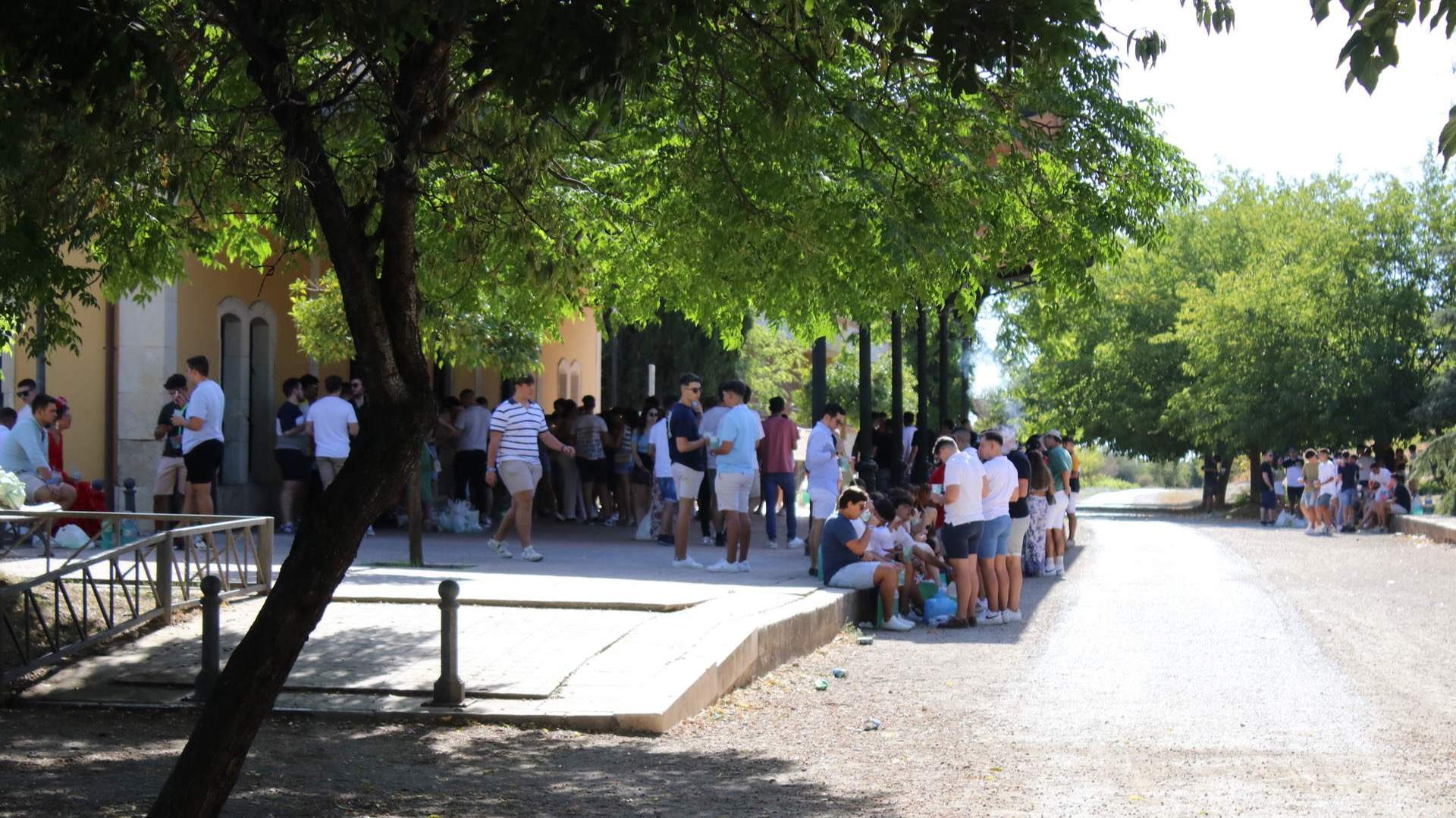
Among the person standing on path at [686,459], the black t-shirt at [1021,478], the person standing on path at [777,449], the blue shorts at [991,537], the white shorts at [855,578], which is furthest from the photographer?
the person standing on path at [777,449]

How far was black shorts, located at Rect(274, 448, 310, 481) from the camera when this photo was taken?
18.4 metres

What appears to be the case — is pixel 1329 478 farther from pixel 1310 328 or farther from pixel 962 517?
pixel 962 517

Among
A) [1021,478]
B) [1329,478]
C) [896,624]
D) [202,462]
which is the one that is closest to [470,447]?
[202,462]

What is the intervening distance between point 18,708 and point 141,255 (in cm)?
351

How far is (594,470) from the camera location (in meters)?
22.9

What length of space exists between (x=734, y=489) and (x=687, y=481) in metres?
0.95

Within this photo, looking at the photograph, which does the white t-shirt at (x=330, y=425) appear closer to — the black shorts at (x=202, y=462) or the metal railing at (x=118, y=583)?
the black shorts at (x=202, y=462)

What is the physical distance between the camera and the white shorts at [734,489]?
15188 mm

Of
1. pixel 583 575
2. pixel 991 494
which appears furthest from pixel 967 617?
pixel 583 575

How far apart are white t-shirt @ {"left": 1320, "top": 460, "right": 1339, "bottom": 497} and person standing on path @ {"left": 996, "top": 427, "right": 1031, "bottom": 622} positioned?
1701cm

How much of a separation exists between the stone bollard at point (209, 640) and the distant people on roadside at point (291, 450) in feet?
31.3

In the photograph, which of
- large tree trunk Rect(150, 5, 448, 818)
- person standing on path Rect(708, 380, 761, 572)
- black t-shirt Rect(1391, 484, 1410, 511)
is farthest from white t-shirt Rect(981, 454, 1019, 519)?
black t-shirt Rect(1391, 484, 1410, 511)

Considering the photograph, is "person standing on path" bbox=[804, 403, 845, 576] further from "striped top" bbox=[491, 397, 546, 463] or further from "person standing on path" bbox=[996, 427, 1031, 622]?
"striped top" bbox=[491, 397, 546, 463]

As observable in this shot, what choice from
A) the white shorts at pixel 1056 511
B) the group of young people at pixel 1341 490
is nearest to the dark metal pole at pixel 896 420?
the white shorts at pixel 1056 511
